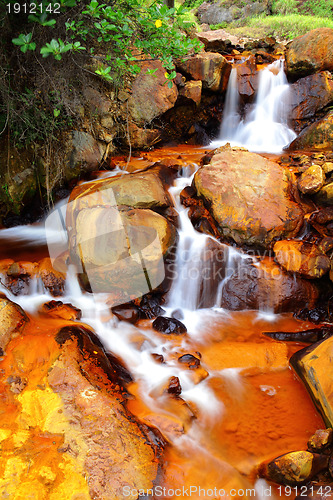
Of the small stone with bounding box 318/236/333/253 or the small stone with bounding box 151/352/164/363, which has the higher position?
the small stone with bounding box 318/236/333/253

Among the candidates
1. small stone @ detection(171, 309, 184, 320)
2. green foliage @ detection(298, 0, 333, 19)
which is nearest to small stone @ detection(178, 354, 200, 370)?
small stone @ detection(171, 309, 184, 320)

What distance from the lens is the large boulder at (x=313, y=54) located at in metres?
8.58

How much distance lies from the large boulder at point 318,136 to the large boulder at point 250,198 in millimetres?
2434

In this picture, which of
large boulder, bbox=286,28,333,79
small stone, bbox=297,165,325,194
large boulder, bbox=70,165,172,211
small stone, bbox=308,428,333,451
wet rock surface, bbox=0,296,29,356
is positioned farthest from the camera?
large boulder, bbox=286,28,333,79

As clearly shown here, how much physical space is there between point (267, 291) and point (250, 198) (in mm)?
1569

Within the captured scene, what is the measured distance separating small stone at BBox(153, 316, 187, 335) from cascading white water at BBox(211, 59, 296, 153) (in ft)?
18.3

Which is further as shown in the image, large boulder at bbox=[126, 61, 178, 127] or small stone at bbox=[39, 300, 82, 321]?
large boulder at bbox=[126, 61, 178, 127]

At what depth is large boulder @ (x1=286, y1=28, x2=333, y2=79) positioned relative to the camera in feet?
28.1

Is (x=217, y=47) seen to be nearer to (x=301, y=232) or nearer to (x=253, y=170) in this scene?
(x=253, y=170)

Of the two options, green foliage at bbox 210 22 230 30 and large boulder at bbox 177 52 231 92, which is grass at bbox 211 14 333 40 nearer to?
green foliage at bbox 210 22 230 30

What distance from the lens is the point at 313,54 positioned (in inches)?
340

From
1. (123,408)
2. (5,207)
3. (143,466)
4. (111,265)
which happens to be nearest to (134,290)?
(111,265)

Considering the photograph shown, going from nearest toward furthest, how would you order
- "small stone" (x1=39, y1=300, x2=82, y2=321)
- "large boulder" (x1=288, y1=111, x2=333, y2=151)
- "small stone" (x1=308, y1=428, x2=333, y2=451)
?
"small stone" (x1=308, y1=428, x2=333, y2=451) → "small stone" (x1=39, y1=300, x2=82, y2=321) → "large boulder" (x1=288, y1=111, x2=333, y2=151)

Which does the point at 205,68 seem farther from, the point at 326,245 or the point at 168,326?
the point at 168,326
